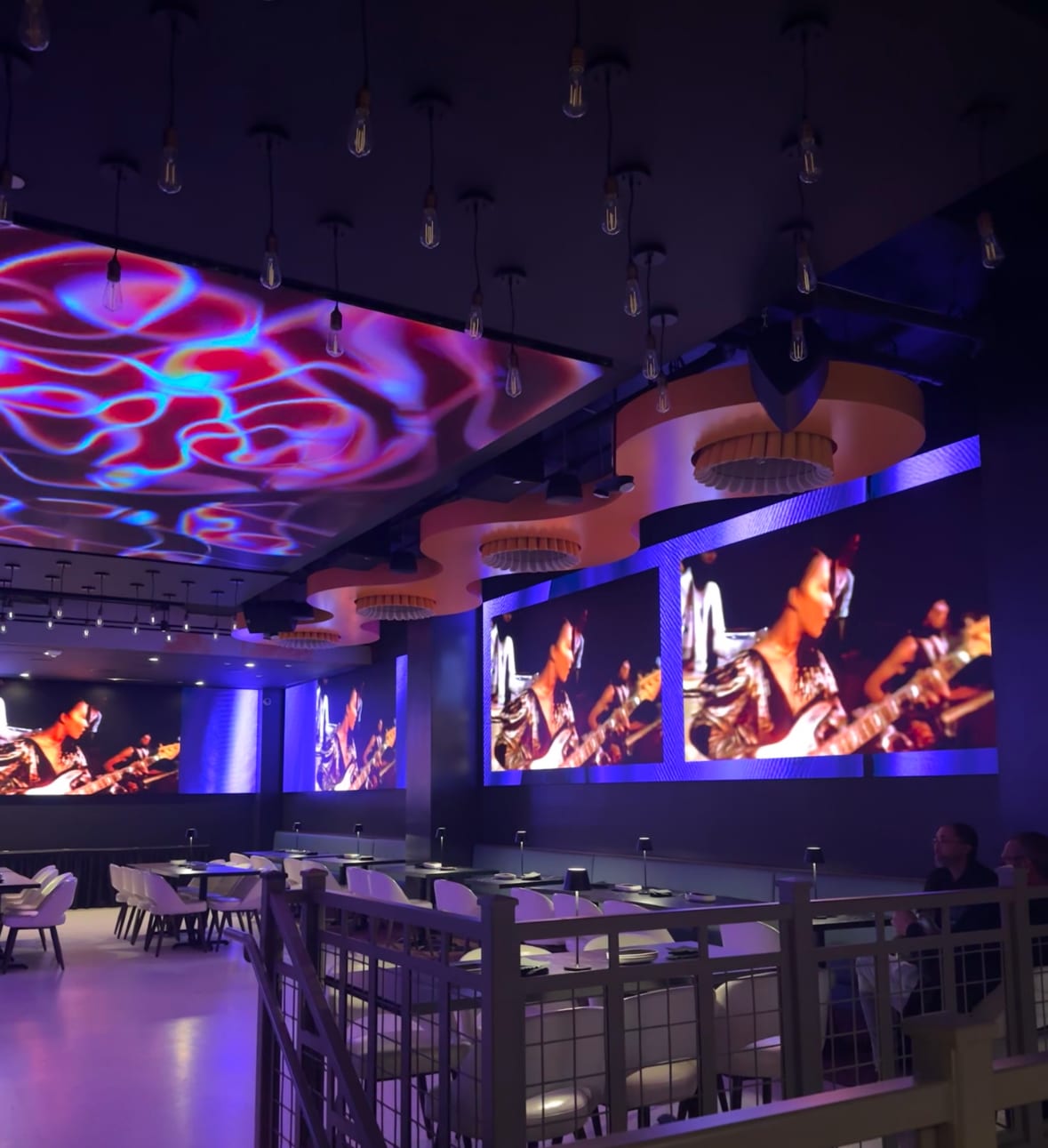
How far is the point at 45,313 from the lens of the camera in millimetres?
4457

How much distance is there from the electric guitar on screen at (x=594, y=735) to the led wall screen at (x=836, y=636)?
0.23 metres

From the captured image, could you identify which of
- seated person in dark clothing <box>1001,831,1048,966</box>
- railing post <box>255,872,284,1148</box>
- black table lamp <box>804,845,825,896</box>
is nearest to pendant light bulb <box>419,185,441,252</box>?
railing post <box>255,872,284,1148</box>

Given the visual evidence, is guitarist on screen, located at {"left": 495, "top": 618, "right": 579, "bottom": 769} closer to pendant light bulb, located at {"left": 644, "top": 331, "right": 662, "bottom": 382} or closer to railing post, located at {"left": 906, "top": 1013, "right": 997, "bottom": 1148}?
pendant light bulb, located at {"left": 644, "top": 331, "right": 662, "bottom": 382}

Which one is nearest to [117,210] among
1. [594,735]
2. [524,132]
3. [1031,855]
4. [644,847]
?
[524,132]

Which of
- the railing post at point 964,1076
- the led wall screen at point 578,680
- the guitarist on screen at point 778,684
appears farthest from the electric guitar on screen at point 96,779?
the railing post at point 964,1076

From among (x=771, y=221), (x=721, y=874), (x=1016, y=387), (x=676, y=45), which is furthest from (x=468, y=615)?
(x=676, y=45)

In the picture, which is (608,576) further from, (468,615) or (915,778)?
(915,778)

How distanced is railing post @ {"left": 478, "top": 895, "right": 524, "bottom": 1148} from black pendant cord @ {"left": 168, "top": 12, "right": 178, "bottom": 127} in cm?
223

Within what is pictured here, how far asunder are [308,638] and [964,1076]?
9.50m

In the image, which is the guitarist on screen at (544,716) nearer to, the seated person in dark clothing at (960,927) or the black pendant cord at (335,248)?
the seated person in dark clothing at (960,927)

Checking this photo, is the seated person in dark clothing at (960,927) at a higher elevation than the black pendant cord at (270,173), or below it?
below

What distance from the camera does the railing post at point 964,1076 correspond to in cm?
112

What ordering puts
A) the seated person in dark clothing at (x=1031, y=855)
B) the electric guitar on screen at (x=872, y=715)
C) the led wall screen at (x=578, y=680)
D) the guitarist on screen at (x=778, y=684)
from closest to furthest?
the seated person in dark clothing at (x=1031, y=855) < the electric guitar on screen at (x=872, y=715) < the guitarist on screen at (x=778, y=684) < the led wall screen at (x=578, y=680)

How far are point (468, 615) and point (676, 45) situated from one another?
9.19 m
